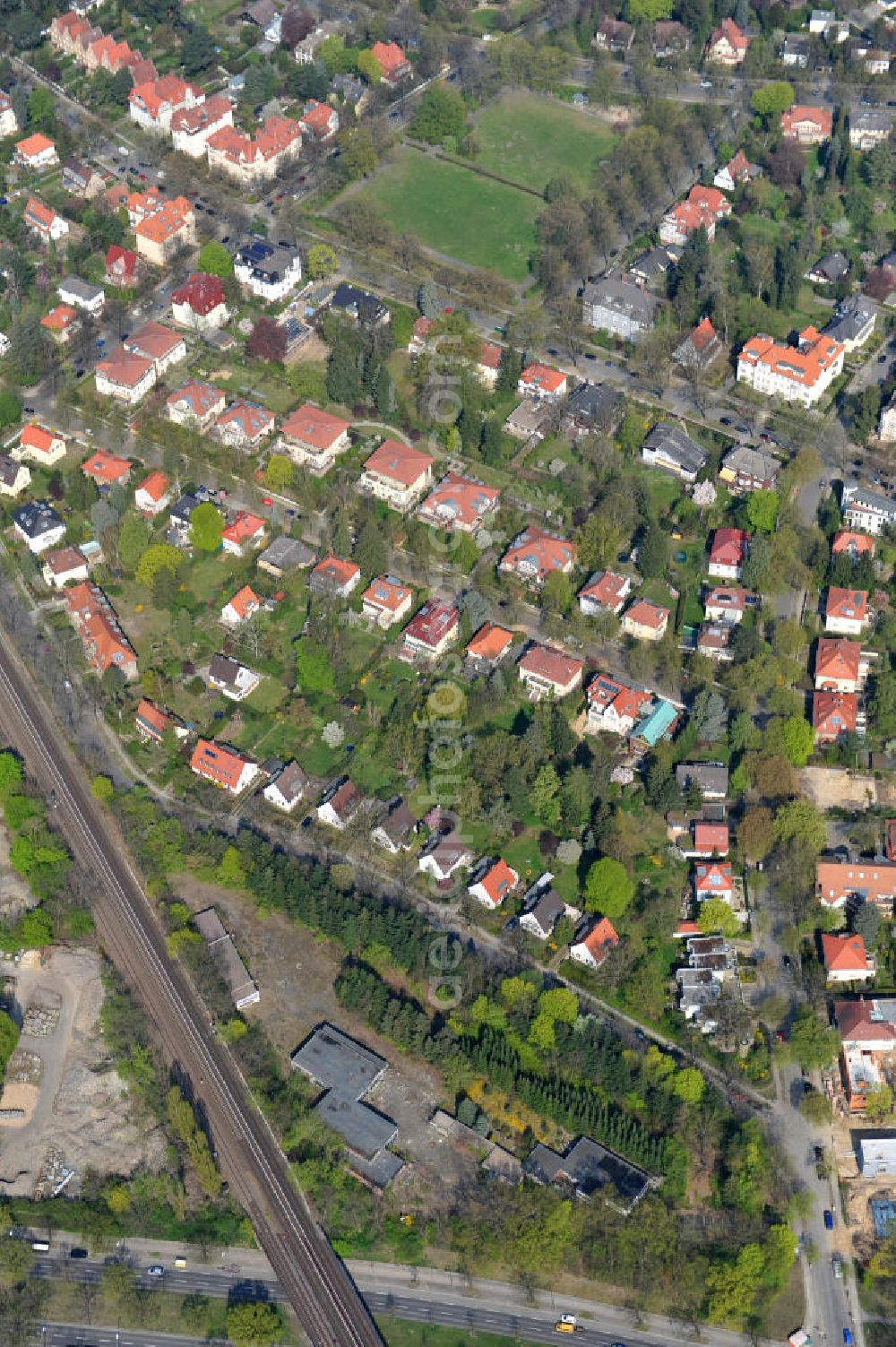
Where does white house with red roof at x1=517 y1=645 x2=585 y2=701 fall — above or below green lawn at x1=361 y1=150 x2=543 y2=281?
below

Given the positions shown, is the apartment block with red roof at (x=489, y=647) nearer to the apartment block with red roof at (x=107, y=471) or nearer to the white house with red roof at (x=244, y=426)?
the white house with red roof at (x=244, y=426)

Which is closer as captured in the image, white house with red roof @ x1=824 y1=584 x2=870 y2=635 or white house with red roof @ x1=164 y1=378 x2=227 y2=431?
white house with red roof @ x1=824 y1=584 x2=870 y2=635

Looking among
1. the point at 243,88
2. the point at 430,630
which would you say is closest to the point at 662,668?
the point at 430,630

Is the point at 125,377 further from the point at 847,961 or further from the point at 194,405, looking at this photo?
the point at 847,961

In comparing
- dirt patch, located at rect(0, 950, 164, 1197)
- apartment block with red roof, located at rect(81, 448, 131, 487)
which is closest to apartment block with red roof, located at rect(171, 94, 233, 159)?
apartment block with red roof, located at rect(81, 448, 131, 487)

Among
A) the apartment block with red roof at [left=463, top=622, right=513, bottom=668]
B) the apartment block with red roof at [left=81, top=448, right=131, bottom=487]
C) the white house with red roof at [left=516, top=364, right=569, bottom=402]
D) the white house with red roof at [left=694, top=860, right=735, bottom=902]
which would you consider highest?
the white house with red roof at [left=516, top=364, right=569, bottom=402]

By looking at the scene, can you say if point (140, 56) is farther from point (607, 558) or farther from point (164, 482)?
point (607, 558)

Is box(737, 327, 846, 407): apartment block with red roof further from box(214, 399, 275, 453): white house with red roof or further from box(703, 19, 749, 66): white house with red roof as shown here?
box(703, 19, 749, 66): white house with red roof
